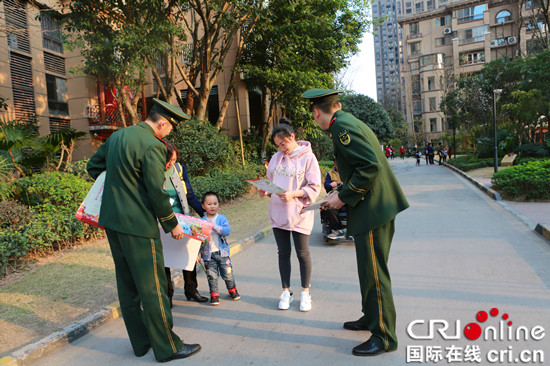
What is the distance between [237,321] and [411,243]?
4.11 metres

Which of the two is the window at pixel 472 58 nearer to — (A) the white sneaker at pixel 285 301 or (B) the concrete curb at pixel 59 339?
(A) the white sneaker at pixel 285 301

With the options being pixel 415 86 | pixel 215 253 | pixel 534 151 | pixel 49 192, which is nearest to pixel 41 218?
pixel 49 192

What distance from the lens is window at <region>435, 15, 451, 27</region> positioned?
6262 centimetres

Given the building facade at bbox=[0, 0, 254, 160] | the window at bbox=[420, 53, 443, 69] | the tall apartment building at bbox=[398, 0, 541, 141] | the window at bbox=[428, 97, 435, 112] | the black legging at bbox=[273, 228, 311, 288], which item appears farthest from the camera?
the window at bbox=[428, 97, 435, 112]

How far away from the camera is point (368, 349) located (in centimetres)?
330

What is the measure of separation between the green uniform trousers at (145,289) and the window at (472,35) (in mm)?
66481

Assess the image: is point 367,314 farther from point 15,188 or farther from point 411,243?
point 15,188

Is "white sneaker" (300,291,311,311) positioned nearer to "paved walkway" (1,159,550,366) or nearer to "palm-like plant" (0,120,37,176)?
"paved walkway" (1,159,550,366)

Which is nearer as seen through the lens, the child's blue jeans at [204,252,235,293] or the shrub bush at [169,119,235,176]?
the child's blue jeans at [204,252,235,293]

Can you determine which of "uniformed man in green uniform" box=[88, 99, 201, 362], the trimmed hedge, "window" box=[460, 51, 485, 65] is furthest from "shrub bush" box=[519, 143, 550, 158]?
"window" box=[460, 51, 485, 65]

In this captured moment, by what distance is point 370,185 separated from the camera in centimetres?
328

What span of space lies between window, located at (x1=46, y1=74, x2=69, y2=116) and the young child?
16472mm

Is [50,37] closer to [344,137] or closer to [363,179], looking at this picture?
[344,137]

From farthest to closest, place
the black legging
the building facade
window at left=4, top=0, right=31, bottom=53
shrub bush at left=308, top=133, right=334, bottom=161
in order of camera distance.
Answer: shrub bush at left=308, top=133, right=334, bottom=161 → the building facade → window at left=4, top=0, right=31, bottom=53 → the black legging
